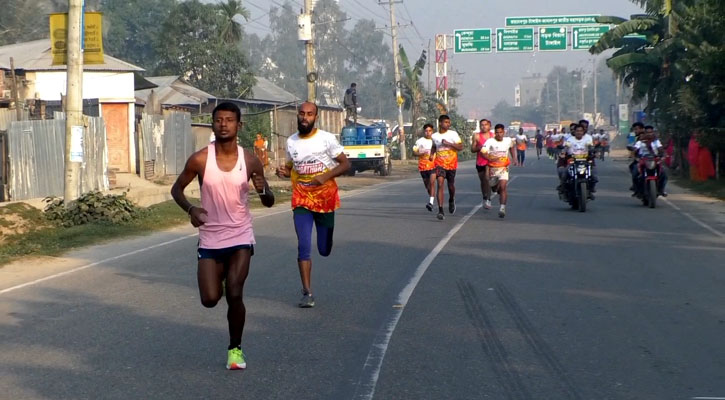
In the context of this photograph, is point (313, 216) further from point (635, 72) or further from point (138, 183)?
point (635, 72)

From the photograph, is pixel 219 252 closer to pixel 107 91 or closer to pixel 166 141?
pixel 166 141

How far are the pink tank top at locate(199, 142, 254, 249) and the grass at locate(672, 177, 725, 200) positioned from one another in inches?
743

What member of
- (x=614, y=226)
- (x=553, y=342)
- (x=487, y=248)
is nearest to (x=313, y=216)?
(x=553, y=342)

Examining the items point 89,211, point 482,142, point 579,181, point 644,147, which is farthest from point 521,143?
point 89,211

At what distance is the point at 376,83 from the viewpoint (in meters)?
128

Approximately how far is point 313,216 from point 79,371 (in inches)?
122

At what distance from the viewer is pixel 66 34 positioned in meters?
18.3

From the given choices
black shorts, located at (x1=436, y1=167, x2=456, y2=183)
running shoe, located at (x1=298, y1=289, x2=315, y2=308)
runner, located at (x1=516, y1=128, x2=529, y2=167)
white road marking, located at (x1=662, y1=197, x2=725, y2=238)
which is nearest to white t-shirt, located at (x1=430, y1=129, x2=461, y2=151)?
black shorts, located at (x1=436, y1=167, x2=456, y2=183)

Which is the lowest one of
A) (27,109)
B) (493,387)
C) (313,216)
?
(493,387)

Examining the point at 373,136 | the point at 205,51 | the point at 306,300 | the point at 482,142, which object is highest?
the point at 205,51

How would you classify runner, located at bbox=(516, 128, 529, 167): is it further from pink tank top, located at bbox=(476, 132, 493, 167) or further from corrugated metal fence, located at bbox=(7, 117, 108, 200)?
pink tank top, located at bbox=(476, 132, 493, 167)

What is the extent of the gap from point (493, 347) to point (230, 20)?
47627 mm

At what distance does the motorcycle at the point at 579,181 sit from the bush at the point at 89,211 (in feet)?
28.0

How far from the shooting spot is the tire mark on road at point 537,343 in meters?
6.50
